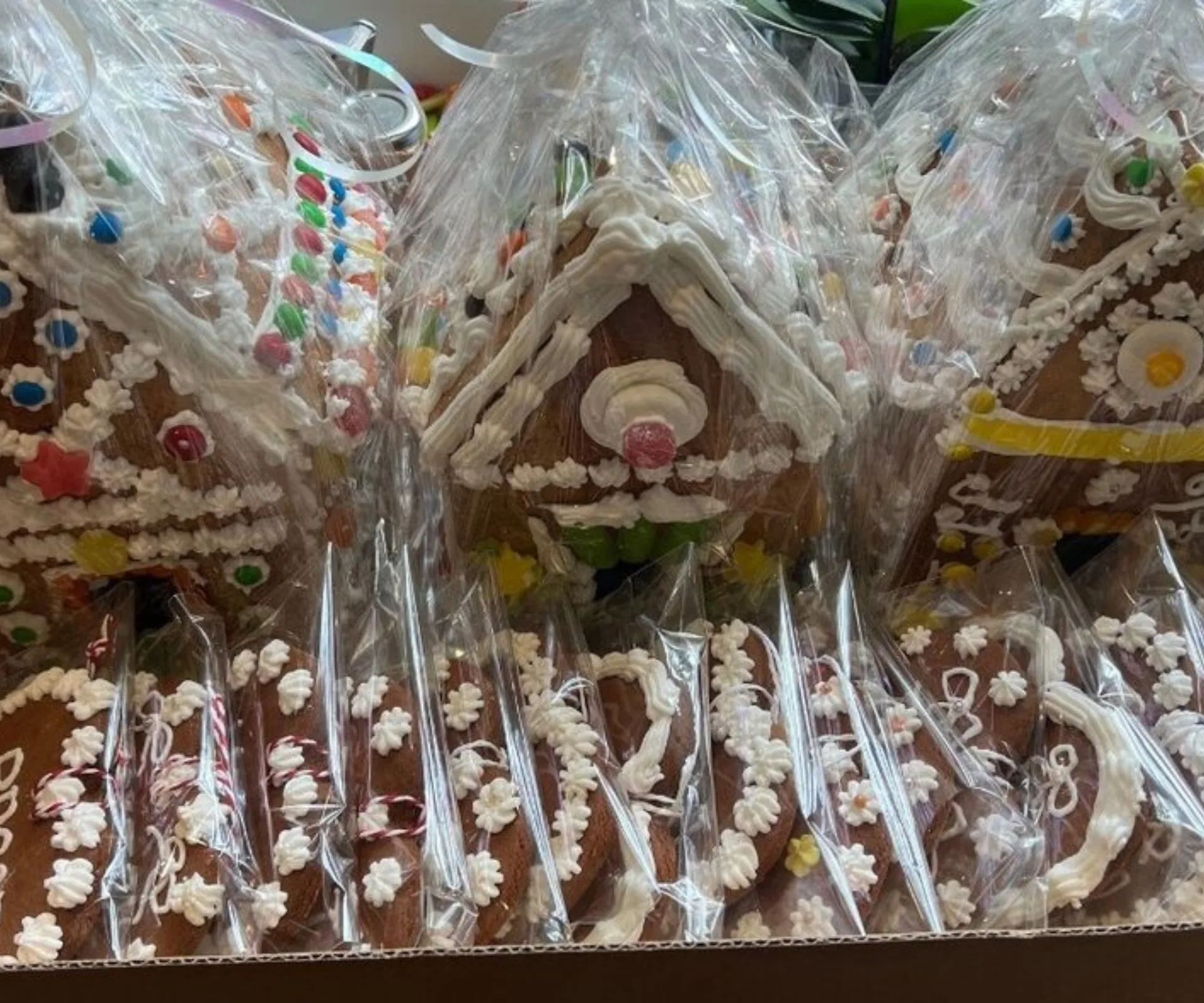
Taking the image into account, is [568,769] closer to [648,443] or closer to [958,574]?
[648,443]

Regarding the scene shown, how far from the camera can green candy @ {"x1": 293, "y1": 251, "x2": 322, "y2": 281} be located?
41.4 inches

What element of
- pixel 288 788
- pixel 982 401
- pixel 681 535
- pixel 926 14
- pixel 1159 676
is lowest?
pixel 288 788

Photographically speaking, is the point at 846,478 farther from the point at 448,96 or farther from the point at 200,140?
the point at 448,96

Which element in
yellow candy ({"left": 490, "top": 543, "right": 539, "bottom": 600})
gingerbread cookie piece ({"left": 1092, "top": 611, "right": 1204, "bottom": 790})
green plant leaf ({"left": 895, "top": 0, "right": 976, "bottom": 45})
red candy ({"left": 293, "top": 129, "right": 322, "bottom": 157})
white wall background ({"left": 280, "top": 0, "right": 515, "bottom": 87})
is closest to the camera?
gingerbread cookie piece ({"left": 1092, "top": 611, "right": 1204, "bottom": 790})

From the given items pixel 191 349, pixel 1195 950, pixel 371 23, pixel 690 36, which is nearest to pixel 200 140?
pixel 191 349

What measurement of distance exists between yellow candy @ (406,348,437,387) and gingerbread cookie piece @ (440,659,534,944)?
239 mm

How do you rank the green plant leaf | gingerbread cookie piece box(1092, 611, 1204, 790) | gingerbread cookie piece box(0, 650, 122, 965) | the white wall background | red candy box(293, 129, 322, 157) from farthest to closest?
the white wall background
the green plant leaf
red candy box(293, 129, 322, 157)
gingerbread cookie piece box(1092, 611, 1204, 790)
gingerbread cookie piece box(0, 650, 122, 965)

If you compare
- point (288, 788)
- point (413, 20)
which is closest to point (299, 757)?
point (288, 788)

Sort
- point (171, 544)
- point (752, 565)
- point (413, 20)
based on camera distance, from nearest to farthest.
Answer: point (171, 544), point (752, 565), point (413, 20)

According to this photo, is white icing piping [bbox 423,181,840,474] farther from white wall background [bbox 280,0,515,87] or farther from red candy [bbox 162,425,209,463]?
white wall background [bbox 280,0,515,87]

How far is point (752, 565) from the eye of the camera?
43.2 inches

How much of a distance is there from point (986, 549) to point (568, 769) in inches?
17.8

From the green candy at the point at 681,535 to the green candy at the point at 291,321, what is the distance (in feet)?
1.13

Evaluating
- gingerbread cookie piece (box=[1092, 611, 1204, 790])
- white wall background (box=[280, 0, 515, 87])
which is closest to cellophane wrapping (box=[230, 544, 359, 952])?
gingerbread cookie piece (box=[1092, 611, 1204, 790])
